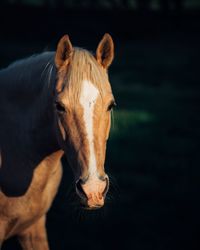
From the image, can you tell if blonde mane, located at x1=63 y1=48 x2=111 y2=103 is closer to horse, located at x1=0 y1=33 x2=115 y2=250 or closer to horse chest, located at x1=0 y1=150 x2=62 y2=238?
horse, located at x1=0 y1=33 x2=115 y2=250

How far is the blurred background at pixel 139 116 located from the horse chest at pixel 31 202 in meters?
1.10

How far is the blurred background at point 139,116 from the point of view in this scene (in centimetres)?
579

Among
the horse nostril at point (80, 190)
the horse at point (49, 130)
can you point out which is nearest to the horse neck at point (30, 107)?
the horse at point (49, 130)

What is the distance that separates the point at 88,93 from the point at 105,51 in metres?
0.42

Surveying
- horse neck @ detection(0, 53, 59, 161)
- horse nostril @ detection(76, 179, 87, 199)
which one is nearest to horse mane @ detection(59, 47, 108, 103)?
horse neck @ detection(0, 53, 59, 161)

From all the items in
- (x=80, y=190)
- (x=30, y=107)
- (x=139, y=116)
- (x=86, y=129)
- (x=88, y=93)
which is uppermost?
(x=88, y=93)

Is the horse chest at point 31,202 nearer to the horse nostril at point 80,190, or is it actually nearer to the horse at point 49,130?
the horse at point 49,130

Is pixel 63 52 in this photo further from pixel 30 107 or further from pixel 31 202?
pixel 31 202

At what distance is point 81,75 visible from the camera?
3.20 m

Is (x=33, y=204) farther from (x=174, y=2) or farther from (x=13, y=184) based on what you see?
(x=174, y=2)

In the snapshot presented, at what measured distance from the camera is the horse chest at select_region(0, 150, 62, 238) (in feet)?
12.5

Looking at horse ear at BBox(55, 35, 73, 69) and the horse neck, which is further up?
horse ear at BBox(55, 35, 73, 69)

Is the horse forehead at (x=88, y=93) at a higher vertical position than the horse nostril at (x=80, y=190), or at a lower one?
higher

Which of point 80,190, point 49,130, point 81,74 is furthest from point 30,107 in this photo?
point 80,190
